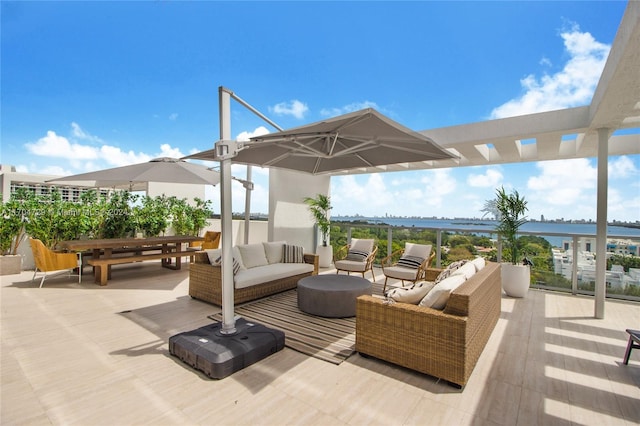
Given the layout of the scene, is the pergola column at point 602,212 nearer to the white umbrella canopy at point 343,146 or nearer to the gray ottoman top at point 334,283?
the white umbrella canopy at point 343,146

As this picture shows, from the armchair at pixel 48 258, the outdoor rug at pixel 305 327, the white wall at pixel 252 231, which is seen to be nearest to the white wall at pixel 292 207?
the white wall at pixel 252 231

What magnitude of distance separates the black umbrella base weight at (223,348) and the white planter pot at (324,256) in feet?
15.4

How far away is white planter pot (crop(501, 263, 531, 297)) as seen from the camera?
17.6 feet

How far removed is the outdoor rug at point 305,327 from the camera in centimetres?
307

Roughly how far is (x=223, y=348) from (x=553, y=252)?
20.7 ft

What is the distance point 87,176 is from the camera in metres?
5.92

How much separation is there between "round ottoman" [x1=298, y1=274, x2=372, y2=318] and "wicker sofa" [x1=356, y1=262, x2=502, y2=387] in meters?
1.05

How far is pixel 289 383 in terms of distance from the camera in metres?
2.46

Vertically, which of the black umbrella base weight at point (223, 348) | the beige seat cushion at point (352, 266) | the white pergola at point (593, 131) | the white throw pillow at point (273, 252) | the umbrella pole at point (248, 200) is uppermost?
the white pergola at point (593, 131)

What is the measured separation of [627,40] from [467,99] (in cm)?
804

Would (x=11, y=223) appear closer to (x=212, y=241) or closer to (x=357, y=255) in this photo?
(x=212, y=241)

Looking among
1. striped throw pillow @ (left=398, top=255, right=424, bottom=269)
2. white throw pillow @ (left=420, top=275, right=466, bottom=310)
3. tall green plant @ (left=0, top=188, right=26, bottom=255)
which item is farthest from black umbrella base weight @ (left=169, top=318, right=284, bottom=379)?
tall green plant @ (left=0, top=188, right=26, bottom=255)

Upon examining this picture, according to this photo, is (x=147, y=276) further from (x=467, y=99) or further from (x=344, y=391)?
(x=467, y=99)

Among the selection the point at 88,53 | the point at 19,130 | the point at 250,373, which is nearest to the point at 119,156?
the point at 19,130
